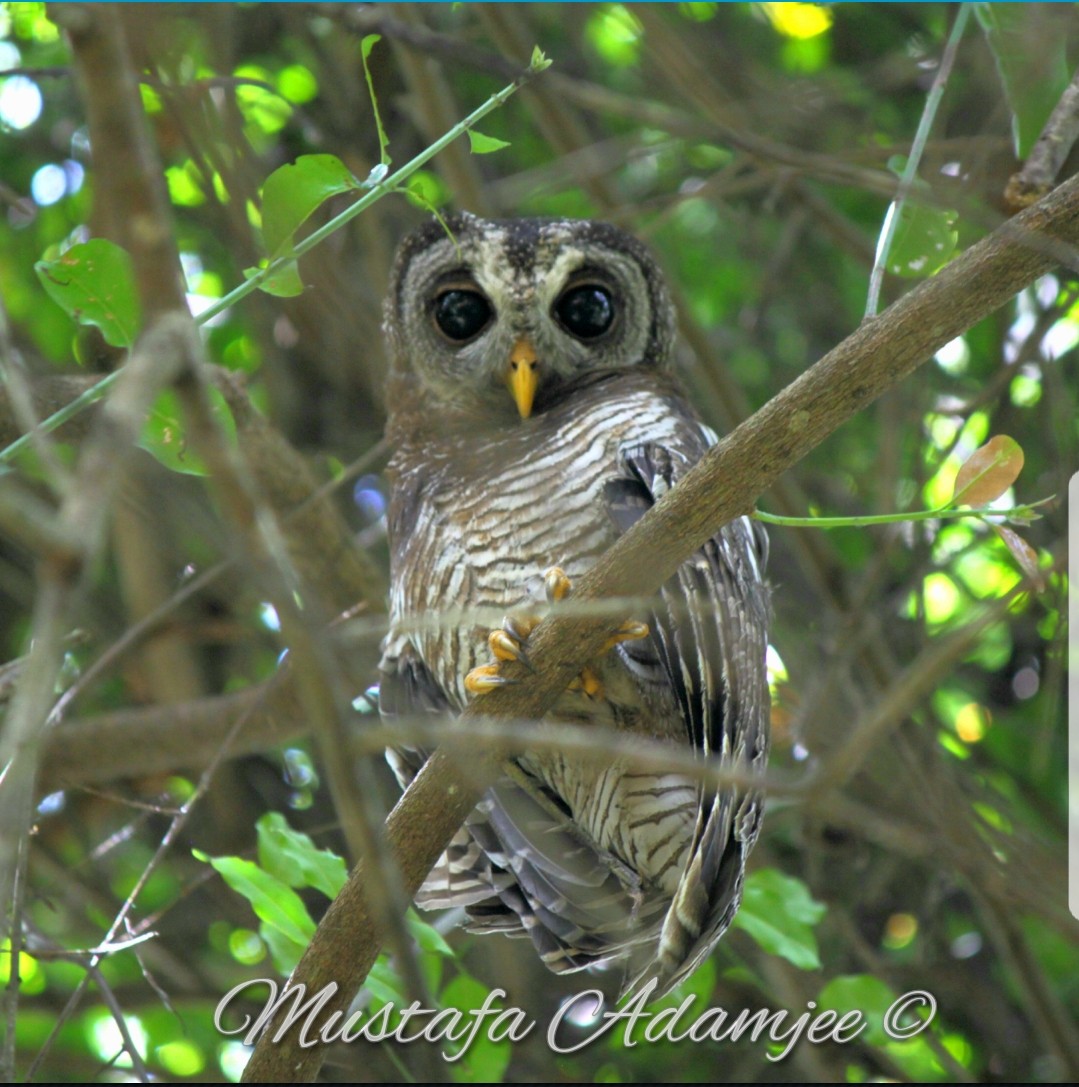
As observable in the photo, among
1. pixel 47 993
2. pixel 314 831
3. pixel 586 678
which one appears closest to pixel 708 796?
pixel 586 678

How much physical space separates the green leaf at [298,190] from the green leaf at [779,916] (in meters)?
1.68

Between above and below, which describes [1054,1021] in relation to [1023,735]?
below

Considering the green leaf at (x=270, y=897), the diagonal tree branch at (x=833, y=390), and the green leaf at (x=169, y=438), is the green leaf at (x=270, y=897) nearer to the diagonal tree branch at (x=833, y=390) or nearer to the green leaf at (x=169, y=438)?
the diagonal tree branch at (x=833, y=390)

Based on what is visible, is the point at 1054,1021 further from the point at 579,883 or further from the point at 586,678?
the point at 586,678

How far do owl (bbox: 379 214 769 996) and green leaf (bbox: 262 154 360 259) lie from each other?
0.38 m

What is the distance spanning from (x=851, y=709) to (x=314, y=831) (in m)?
1.48

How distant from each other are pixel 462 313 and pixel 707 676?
118 centimetres

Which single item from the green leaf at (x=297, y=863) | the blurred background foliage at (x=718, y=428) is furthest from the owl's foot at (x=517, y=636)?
the blurred background foliage at (x=718, y=428)

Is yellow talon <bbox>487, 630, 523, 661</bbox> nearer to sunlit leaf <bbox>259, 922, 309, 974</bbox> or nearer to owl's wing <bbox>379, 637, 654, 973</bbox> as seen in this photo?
owl's wing <bbox>379, 637, 654, 973</bbox>

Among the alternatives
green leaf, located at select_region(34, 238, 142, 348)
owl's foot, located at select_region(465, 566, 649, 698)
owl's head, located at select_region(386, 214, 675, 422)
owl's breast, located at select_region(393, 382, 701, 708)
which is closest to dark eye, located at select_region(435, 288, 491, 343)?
owl's head, located at select_region(386, 214, 675, 422)

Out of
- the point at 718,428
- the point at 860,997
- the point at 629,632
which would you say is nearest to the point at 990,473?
the point at 629,632

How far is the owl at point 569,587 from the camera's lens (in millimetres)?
2400

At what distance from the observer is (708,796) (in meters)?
2.33

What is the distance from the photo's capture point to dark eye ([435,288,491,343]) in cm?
309
